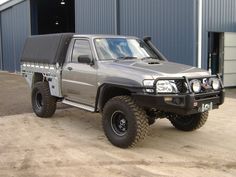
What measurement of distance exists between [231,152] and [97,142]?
2373 mm

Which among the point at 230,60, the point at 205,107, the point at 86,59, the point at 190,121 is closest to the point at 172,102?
the point at 205,107

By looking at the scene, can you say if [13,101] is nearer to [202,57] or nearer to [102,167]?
[202,57]

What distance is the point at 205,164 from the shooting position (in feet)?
19.2

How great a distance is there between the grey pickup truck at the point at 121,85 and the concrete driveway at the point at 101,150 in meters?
0.40

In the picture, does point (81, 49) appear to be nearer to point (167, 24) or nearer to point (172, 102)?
point (172, 102)

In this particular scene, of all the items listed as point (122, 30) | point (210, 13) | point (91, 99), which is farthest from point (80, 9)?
point (91, 99)

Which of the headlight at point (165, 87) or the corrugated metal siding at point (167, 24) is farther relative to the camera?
the corrugated metal siding at point (167, 24)

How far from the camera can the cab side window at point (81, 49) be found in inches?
313

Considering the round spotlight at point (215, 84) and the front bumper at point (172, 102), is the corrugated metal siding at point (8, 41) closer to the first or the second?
the round spotlight at point (215, 84)

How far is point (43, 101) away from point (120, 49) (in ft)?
8.53

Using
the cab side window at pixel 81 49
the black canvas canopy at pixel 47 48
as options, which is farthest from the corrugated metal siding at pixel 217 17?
the cab side window at pixel 81 49

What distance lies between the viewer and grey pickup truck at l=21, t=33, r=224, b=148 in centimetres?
637

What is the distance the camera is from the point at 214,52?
50.6 ft

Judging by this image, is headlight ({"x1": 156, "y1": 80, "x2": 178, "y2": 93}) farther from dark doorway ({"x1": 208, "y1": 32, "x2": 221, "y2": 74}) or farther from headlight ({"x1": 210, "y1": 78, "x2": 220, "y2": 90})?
dark doorway ({"x1": 208, "y1": 32, "x2": 221, "y2": 74})
